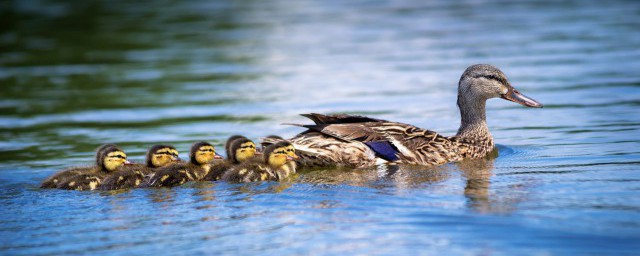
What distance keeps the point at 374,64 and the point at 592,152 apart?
8015 mm

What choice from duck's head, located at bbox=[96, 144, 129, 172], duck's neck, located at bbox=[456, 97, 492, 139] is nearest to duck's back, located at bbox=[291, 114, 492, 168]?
duck's neck, located at bbox=[456, 97, 492, 139]

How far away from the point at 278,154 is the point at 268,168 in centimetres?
15

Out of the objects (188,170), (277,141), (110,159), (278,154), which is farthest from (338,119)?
(110,159)

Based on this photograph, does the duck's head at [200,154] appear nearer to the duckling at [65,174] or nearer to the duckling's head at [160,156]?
the duckling's head at [160,156]

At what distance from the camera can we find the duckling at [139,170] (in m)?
8.89

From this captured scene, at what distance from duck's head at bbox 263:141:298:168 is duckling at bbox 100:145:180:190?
0.82m

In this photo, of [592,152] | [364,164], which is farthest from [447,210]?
[592,152]

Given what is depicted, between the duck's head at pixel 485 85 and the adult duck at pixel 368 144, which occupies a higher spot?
the duck's head at pixel 485 85

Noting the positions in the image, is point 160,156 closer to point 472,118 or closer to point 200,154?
point 200,154

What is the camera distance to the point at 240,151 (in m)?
9.35

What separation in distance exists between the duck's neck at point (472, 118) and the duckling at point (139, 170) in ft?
9.38

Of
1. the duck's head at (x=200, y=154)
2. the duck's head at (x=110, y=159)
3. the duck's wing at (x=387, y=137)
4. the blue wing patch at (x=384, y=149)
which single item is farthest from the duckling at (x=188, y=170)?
the blue wing patch at (x=384, y=149)

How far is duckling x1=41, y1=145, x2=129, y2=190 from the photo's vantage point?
29.2ft

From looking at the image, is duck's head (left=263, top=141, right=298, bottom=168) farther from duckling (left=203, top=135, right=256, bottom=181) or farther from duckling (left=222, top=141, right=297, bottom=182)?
duckling (left=203, top=135, right=256, bottom=181)
